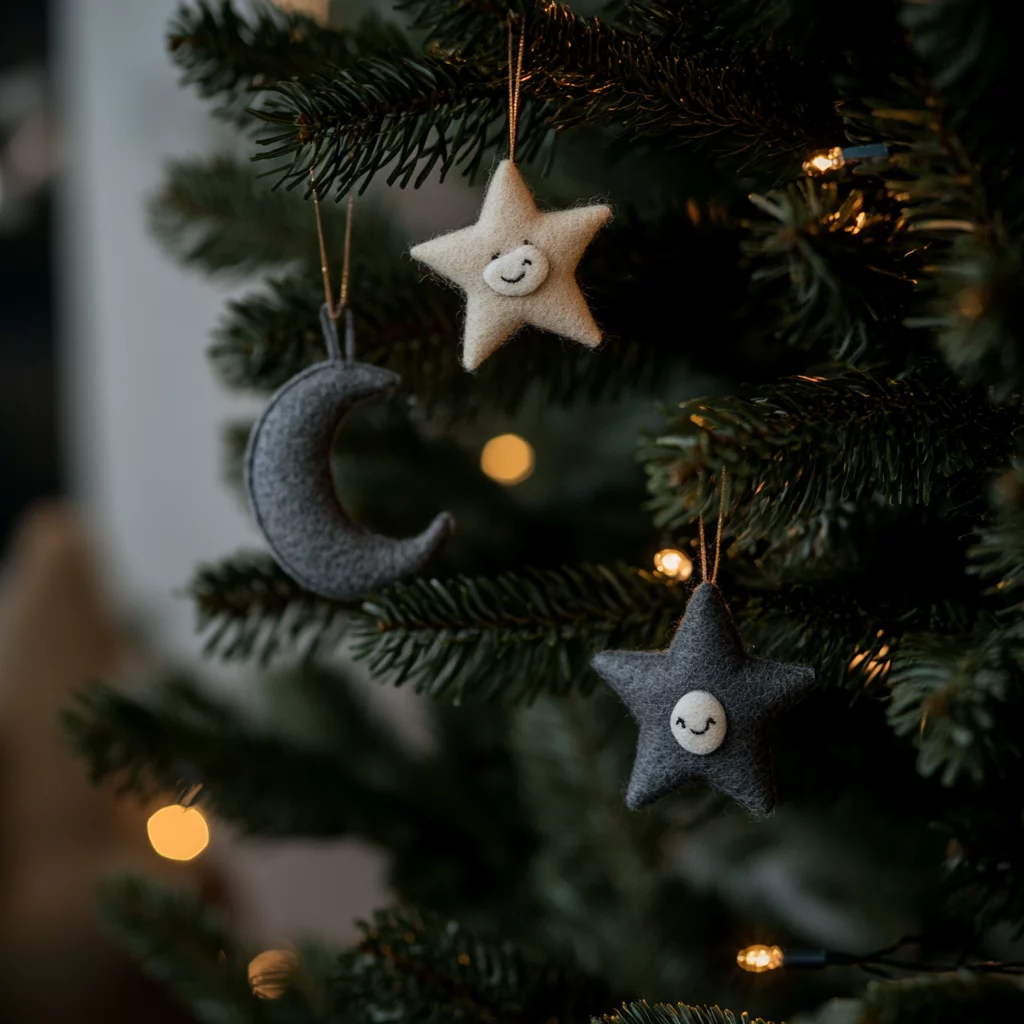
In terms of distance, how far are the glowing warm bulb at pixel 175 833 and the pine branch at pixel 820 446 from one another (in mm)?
472

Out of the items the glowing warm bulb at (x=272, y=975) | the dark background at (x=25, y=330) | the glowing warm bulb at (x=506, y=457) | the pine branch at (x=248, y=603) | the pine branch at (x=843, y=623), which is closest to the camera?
the pine branch at (x=843, y=623)

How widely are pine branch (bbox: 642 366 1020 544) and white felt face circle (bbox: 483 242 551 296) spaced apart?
82 mm

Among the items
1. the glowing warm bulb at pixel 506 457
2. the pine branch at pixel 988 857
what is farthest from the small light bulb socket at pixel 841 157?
the glowing warm bulb at pixel 506 457

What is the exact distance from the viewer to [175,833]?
65 centimetres

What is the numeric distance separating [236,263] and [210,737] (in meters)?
0.27

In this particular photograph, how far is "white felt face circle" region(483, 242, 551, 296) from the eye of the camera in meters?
0.35

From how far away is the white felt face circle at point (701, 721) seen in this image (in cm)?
33

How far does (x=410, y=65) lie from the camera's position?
32 cm

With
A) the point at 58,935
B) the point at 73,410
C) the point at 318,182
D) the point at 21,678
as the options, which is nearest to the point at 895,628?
the point at 318,182

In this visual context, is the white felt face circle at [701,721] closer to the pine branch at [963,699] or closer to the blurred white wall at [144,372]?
the pine branch at [963,699]

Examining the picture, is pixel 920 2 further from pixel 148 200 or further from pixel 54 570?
pixel 54 570

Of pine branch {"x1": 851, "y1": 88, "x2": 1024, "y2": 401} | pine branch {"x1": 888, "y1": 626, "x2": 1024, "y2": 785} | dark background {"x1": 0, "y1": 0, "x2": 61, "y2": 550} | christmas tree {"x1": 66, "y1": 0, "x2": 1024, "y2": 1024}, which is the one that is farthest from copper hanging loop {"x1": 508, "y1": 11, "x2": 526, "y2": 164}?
dark background {"x1": 0, "y1": 0, "x2": 61, "y2": 550}

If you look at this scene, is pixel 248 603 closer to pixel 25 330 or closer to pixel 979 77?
pixel 979 77

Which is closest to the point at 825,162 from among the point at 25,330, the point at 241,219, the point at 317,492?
the point at 317,492
